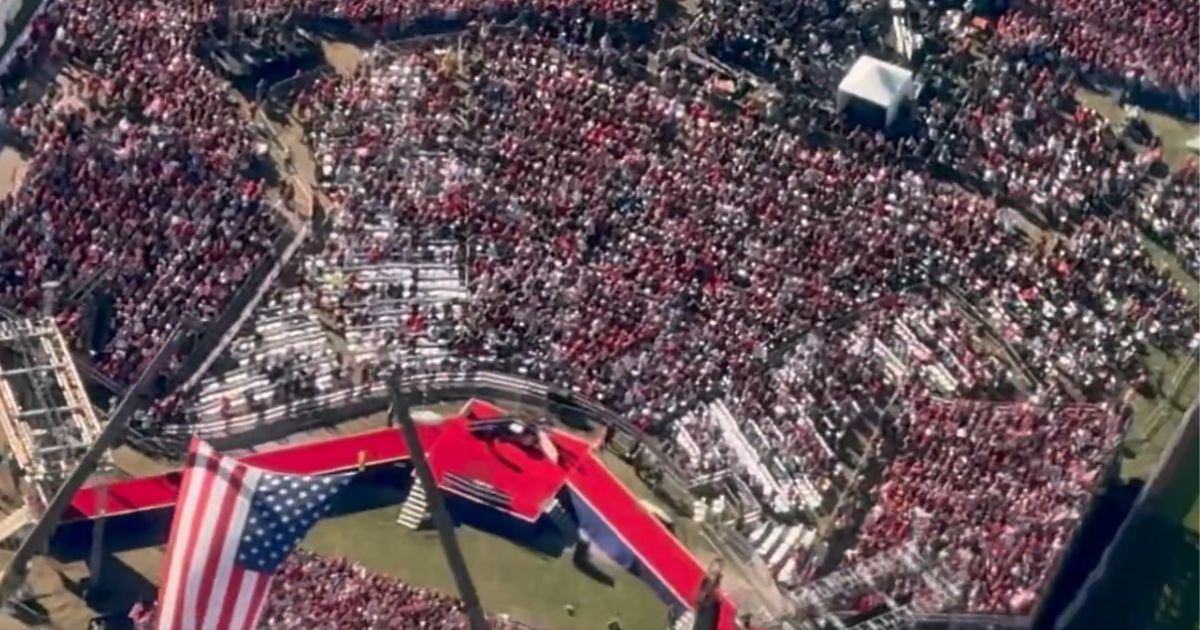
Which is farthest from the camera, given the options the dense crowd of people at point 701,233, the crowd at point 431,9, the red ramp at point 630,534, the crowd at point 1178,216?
the crowd at point 431,9

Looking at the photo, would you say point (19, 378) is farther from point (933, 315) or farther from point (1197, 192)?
point (1197, 192)

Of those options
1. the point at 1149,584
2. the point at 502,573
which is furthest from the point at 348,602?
the point at 1149,584

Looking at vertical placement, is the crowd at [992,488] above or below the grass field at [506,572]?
above

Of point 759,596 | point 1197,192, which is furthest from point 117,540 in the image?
point 1197,192

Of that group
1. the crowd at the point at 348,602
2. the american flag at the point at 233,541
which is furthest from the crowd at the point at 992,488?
the american flag at the point at 233,541

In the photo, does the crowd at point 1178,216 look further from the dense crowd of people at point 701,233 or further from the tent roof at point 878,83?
the tent roof at point 878,83

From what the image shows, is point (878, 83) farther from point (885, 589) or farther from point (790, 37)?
point (885, 589)
